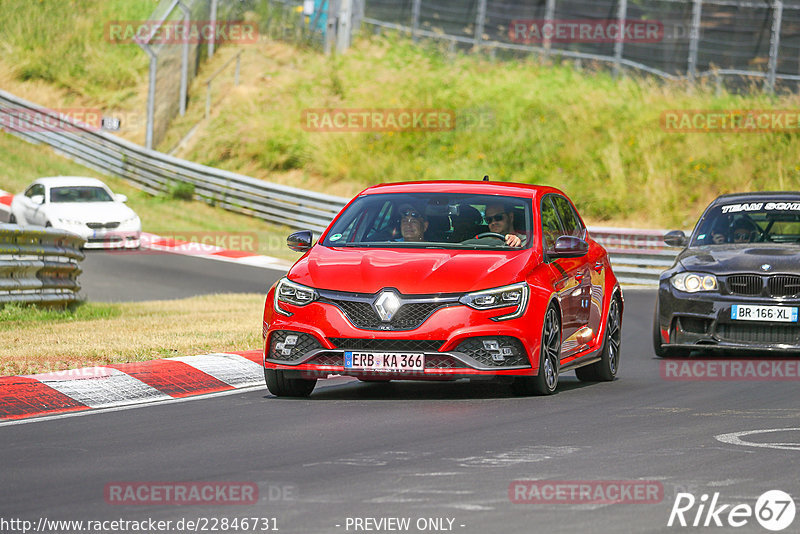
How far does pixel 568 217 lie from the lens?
1241cm

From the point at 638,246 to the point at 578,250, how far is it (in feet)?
52.0

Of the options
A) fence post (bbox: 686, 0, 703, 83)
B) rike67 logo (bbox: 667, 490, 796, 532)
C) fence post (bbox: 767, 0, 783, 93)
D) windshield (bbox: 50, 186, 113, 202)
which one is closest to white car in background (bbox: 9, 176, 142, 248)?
windshield (bbox: 50, 186, 113, 202)

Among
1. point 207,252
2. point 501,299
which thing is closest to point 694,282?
point 501,299

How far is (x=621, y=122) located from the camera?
112ft

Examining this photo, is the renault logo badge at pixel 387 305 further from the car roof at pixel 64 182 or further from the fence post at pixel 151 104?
the fence post at pixel 151 104

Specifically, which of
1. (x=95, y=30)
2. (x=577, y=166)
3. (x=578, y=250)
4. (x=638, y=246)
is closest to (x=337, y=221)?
(x=578, y=250)

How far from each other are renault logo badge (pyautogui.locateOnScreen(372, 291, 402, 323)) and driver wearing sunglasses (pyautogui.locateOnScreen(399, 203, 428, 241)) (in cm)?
117

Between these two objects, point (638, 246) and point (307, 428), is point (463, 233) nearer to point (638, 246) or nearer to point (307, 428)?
point (307, 428)

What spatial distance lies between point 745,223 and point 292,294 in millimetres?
6010

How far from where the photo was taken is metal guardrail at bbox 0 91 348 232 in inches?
1262

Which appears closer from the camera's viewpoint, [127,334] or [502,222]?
[502,222]

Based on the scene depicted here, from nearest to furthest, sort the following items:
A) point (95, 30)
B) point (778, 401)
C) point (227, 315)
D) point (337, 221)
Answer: point (778, 401) < point (337, 221) < point (227, 315) < point (95, 30)

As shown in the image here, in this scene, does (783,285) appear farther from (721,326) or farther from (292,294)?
(292,294)

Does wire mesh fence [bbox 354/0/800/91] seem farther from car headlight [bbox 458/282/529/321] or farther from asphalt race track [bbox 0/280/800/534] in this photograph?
car headlight [bbox 458/282/529/321]
